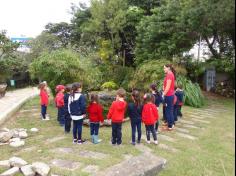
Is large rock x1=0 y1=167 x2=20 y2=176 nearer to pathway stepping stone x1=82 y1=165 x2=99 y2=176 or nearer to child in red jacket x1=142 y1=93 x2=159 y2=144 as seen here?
pathway stepping stone x1=82 y1=165 x2=99 y2=176

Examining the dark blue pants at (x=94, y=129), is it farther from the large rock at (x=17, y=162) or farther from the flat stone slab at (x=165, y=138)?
the large rock at (x=17, y=162)

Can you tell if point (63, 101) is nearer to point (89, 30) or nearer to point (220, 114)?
point (220, 114)

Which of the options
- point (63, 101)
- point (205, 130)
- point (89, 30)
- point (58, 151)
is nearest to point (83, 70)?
point (63, 101)

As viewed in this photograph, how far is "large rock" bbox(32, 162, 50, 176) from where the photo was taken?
4.72 meters

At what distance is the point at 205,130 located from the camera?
326 inches

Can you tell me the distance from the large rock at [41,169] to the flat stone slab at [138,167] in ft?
2.35

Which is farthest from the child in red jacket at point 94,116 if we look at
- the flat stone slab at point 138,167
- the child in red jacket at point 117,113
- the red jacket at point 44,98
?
the red jacket at point 44,98

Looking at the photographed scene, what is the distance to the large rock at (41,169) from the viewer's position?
4723 mm

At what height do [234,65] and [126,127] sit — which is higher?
[234,65]

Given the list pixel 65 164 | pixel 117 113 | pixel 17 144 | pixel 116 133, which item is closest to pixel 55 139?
pixel 17 144

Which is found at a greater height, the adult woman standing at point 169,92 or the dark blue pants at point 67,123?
the adult woman standing at point 169,92

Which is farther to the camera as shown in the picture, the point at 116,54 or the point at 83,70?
the point at 116,54

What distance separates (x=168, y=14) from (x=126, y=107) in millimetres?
8114

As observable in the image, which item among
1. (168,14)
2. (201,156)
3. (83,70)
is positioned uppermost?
(168,14)
